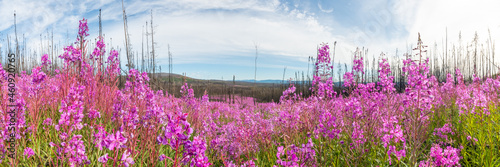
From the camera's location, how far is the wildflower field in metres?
1.74

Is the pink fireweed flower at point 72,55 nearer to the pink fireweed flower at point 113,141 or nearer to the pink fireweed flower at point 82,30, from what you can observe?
the pink fireweed flower at point 82,30

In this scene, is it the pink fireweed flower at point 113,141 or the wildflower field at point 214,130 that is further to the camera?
the wildflower field at point 214,130

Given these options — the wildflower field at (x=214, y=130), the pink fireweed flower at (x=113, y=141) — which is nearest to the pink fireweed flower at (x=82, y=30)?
the wildflower field at (x=214, y=130)

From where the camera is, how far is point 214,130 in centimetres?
391

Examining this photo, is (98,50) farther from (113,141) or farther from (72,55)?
(113,141)

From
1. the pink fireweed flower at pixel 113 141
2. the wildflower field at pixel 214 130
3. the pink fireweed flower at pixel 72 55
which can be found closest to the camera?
the pink fireweed flower at pixel 113 141

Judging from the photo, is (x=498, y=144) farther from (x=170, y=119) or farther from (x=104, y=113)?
(x=104, y=113)

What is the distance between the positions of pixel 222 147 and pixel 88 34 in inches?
121

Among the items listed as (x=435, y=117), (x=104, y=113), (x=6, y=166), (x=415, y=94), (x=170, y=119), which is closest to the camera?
(x=170, y=119)

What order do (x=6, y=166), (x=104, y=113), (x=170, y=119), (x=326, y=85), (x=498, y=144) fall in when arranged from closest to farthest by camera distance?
(x=170, y=119)
(x=6, y=166)
(x=498, y=144)
(x=104, y=113)
(x=326, y=85)

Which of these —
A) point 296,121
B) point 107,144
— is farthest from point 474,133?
point 107,144

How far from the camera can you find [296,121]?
3783 millimetres

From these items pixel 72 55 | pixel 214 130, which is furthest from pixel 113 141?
pixel 72 55

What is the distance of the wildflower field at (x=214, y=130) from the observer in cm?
174
